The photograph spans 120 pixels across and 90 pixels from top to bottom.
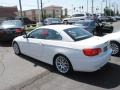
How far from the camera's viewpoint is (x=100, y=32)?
15539mm

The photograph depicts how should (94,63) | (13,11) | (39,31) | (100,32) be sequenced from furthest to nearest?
1. (13,11)
2. (100,32)
3. (39,31)
4. (94,63)

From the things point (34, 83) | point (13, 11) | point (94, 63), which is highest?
point (13, 11)

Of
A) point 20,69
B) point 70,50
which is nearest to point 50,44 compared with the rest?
point 70,50

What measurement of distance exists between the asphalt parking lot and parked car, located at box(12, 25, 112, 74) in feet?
1.02

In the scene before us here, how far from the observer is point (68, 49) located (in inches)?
231

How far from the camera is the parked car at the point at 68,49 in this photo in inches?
220

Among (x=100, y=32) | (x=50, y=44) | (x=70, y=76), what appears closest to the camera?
(x=70, y=76)

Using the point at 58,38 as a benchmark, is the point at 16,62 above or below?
below

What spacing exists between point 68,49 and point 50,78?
1011 mm

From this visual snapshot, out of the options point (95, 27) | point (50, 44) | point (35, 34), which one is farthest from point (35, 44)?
point (95, 27)

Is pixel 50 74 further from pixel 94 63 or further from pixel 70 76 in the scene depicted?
pixel 94 63

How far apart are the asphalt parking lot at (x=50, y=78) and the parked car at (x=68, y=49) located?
31 cm

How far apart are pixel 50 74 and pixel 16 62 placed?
6.69 feet

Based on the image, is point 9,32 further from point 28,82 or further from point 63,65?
point 28,82
